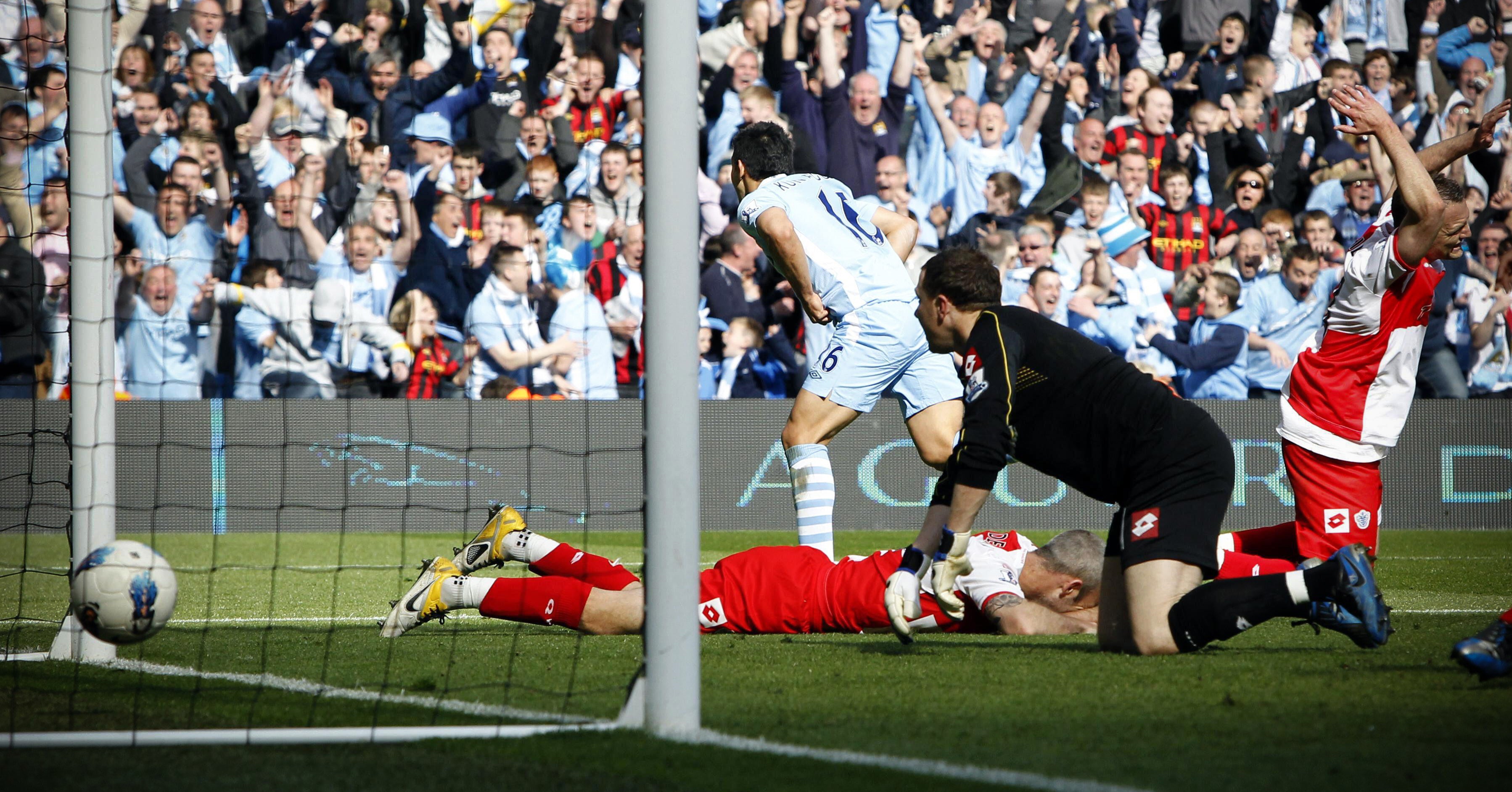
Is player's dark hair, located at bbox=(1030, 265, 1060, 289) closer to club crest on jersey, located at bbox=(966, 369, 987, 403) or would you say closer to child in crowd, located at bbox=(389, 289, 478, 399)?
child in crowd, located at bbox=(389, 289, 478, 399)

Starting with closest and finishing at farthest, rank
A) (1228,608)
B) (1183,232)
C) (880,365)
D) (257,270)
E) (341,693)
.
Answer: (341,693), (1228,608), (880,365), (257,270), (1183,232)

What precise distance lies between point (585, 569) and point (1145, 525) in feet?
7.19

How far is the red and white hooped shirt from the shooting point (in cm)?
548

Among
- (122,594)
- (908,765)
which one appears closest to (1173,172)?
(122,594)

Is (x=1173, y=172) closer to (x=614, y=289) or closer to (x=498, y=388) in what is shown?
(x=614, y=289)

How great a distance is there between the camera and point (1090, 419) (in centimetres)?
471

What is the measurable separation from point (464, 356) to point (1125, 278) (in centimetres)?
572

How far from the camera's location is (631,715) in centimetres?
354

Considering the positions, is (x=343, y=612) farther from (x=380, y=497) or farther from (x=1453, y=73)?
(x=1453, y=73)

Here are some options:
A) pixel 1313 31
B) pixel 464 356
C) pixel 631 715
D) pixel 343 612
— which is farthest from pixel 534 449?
pixel 1313 31

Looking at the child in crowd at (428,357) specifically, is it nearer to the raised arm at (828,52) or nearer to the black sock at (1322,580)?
the raised arm at (828,52)

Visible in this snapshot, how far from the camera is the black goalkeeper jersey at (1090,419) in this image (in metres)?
4.66

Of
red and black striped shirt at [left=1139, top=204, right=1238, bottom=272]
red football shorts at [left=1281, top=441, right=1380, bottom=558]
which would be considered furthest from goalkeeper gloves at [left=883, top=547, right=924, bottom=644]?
red and black striped shirt at [left=1139, top=204, right=1238, bottom=272]

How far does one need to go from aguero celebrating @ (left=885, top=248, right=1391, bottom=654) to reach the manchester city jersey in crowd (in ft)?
5.71
